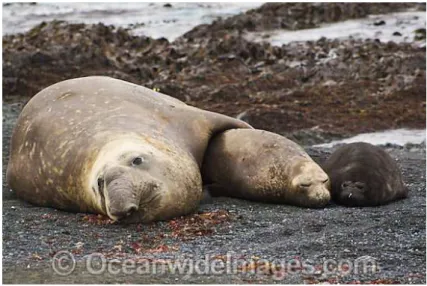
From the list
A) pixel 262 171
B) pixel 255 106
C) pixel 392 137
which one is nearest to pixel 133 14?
pixel 255 106

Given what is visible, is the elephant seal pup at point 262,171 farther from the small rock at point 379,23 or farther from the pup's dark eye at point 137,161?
the small rock at point 379,23

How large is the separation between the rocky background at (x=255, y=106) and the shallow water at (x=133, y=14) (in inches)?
28.6

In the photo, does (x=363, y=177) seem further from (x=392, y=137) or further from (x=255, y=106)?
(x=255, y=106)

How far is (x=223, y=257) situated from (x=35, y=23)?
14.5 metres

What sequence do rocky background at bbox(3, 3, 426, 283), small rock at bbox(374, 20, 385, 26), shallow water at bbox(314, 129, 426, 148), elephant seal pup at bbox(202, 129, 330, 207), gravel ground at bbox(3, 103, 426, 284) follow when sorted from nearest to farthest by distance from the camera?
gravel ground at bbox(3, 103, 426, 284), rocky background at bbox(3, 3, 426, 283), elephant seal pup at bbox(202, 129, 330, 207), shallow water at bbox(314, 129, 426, 148), small rock at bbox(374, 20, 385, 26)

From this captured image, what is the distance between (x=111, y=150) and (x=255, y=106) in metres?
5.81

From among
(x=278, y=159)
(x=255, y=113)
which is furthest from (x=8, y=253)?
(x=255, y=113)

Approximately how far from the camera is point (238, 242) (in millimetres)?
7395

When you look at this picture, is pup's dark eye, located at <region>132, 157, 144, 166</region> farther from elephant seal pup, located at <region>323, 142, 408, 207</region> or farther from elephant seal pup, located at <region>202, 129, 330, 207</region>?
elephant seal pup, located at <region>323, 142, 408, 207</region>

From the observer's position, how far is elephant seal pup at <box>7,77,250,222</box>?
7.90 m

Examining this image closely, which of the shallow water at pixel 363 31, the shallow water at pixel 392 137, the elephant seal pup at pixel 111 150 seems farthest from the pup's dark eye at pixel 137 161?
the shallow water at pixel 363 31

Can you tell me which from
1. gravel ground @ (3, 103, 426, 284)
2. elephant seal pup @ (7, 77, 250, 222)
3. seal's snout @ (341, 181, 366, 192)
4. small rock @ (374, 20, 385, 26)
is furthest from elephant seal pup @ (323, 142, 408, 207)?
small rock @ (374, 20, 385, 26)

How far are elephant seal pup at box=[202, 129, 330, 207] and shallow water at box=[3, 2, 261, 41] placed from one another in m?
9.57

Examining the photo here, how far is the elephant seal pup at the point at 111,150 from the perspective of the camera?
311 inches
